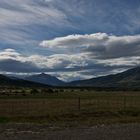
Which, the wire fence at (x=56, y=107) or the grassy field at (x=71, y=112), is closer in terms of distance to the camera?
the grassy field at (x=71, y=112)

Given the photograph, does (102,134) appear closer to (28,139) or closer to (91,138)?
(91,138)

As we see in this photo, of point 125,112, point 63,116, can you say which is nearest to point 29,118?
point 63,116

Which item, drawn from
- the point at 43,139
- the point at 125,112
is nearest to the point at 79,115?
the point at 125,112

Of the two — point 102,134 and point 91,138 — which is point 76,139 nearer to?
point 91,138

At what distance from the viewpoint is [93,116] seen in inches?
1567

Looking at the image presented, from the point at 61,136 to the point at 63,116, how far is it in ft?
59.9

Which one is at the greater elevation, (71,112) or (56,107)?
(56,107)

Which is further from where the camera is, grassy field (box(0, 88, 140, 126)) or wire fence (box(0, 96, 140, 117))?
wire fence (box(0, 96, 140, 117))

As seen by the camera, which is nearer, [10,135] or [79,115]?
[10,135]

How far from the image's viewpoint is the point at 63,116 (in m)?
38.5

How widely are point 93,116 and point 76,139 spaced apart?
21109 millimetres

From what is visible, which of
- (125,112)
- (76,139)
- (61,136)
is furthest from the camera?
(125,112)

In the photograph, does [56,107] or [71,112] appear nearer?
[71,112]

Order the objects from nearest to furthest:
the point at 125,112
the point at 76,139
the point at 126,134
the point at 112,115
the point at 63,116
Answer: the point at 76,139
the point at 126,134
the point at 63,116
the point at 112,115
the point at 125,112
